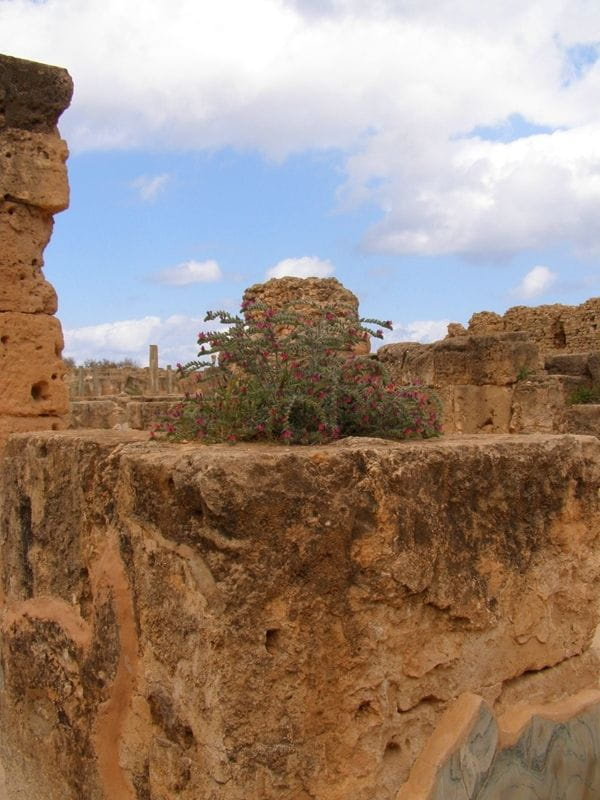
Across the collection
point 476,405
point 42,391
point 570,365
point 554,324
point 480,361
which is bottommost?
point 42,391

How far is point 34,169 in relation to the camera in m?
4.77

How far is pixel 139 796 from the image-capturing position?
7.98ft

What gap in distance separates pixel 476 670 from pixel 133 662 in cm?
100

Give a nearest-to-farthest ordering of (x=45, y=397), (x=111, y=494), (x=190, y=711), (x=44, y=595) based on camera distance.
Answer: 1. (x=190, y=711)
2. (x=111, y=494)
3. (x=44, y=595)
4. (x=45, y=397)

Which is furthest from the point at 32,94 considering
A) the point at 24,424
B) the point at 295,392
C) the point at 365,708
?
the point at 365,708

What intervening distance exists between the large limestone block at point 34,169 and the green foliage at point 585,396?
9.25 metres

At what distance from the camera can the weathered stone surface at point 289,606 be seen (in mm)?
2121

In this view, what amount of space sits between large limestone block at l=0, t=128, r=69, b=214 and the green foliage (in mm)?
9255

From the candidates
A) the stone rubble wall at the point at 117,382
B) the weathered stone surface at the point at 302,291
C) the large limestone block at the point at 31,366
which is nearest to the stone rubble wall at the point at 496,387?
the weathered stone surface at the point at 302,291

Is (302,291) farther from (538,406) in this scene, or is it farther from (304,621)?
(304,621)

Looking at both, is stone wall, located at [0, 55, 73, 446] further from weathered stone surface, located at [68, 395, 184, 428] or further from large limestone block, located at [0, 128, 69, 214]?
weathered stone surface, located at [68, 395, 184, 428]

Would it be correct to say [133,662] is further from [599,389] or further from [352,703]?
[599,389]

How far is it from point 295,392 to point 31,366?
98.5 inches

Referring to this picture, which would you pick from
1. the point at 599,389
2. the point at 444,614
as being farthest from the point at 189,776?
the point at 599,389
